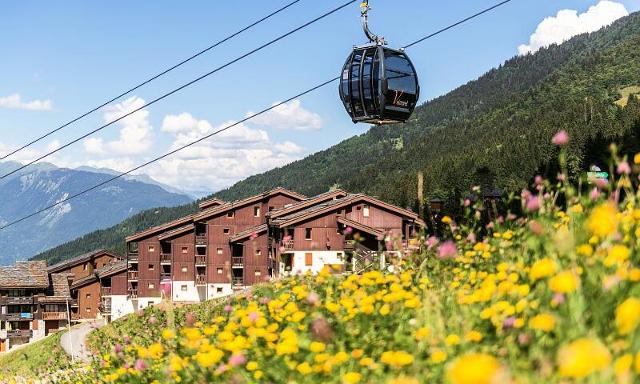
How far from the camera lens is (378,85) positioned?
17906 millimetres

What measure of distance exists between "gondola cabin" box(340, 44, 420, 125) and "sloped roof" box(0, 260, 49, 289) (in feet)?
237

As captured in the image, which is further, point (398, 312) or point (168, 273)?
point (168, 273)

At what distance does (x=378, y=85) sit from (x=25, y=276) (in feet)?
246

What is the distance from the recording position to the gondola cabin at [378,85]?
58.9 feet

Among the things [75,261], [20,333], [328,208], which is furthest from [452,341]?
[75,261]

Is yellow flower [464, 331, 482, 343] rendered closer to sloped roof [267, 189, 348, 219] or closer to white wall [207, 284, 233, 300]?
sloped roof [267, 189, 348, 219]

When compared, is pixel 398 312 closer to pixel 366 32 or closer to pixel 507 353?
pixel 507 353

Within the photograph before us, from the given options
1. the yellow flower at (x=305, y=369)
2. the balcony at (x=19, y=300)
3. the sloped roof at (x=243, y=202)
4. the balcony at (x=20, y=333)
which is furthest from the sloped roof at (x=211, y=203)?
the yellow flower at (x=305, y=369)

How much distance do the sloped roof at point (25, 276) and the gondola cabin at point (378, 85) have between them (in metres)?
72.1

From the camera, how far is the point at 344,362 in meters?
4.63

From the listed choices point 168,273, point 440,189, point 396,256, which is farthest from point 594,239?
point 440,189

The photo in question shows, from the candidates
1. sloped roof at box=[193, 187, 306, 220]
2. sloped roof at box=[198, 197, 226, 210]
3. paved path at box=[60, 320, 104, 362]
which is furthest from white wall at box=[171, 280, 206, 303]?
paved path at box=[60, 320, 104, 362]

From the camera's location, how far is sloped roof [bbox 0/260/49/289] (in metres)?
81.3

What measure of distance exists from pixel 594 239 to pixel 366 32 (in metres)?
13.2
